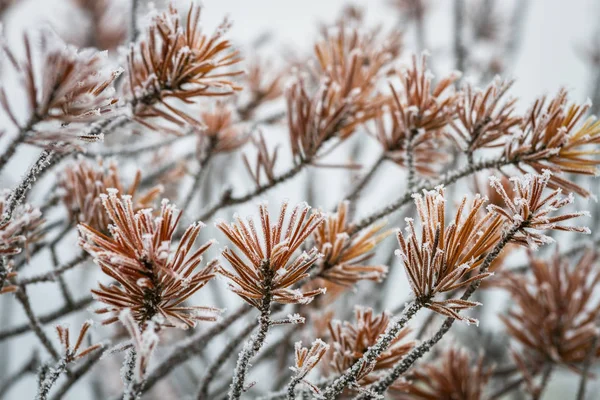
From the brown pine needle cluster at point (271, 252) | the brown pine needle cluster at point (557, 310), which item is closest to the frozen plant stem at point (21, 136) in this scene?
the brown pine needle cluster at point (271, 252)

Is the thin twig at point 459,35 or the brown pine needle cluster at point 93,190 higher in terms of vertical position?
the thin twig at point 459,35

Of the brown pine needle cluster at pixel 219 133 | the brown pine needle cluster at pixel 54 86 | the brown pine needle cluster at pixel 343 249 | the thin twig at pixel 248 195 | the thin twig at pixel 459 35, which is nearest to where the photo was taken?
the brown pine needle cluster at pixel 54 86

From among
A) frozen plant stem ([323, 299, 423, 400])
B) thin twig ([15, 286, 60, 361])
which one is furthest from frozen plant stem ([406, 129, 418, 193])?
thin twig ([15, 286, 60, 361])

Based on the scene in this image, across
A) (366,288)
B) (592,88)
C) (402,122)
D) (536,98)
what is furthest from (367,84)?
(592,88)

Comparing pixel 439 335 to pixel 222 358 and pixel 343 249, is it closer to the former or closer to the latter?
pixel 343 249

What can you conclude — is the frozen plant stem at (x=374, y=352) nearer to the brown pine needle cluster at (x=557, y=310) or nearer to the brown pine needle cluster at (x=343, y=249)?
the brown pine needle cluster at (x=343, y=249)

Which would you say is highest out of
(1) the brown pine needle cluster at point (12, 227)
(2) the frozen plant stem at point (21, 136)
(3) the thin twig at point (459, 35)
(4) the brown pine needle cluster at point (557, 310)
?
(3) the thin twig at point (459, 35)
